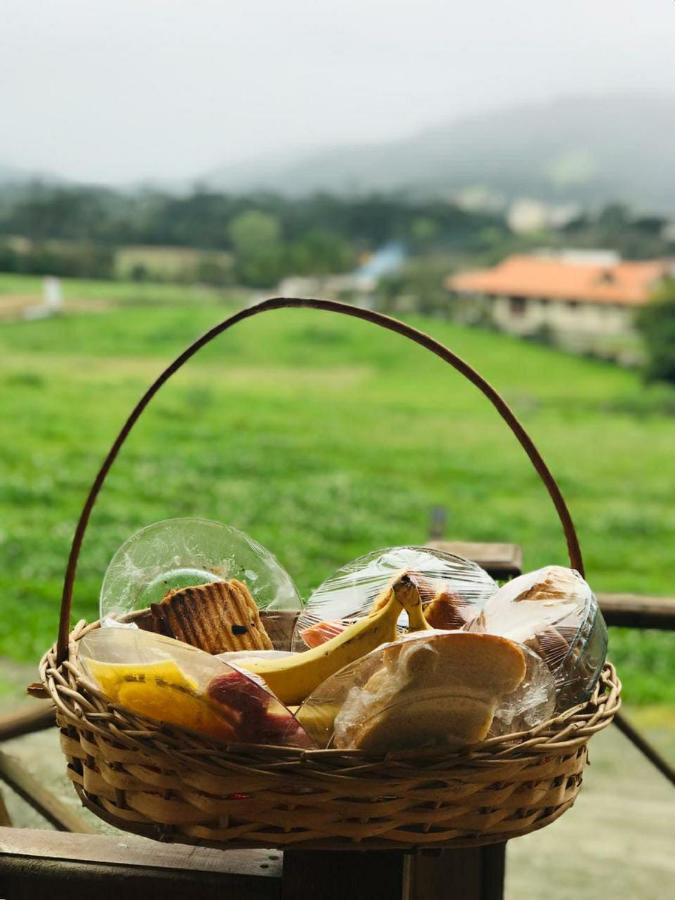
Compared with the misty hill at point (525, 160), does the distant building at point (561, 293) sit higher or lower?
lower

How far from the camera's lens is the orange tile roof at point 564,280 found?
682cm

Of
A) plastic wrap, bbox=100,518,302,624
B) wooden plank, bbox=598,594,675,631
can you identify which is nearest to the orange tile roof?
wooden plank, bbox=598,594,675,631

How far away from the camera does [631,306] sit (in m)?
6.77

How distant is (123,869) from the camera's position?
2.10 feet

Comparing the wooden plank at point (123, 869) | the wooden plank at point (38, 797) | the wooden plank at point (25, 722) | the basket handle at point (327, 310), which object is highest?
the basket handle at point (327, 310)

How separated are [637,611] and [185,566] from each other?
62cm

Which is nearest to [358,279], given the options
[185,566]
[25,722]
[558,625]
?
[25,722]

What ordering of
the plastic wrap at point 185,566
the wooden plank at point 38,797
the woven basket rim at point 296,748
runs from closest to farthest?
1. the woven basket rim at point 296,748
2. the plastic wrap at point 185,566
3. the wooden plank at point 38,797

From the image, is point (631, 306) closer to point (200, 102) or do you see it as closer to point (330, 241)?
point (330, 241)

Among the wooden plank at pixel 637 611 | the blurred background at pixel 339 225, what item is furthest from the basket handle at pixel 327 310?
the blurred background at pixel 339 225

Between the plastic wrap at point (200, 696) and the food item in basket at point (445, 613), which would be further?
the food item in basket at point (445, 613)

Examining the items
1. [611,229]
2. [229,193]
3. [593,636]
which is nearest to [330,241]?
[229,193]

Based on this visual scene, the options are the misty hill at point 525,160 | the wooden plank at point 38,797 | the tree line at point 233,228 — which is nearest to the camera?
the wooden plank at point 38,797

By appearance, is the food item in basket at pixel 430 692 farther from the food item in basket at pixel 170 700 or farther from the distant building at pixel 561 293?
the distant building at pixel 561 293
